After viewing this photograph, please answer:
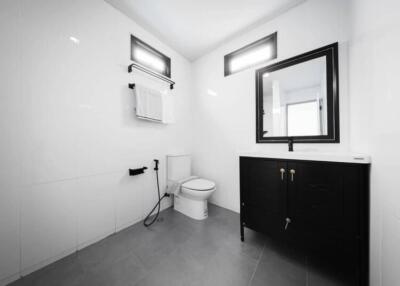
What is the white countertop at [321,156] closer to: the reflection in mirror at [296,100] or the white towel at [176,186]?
the reflection in mirror at [296,100]

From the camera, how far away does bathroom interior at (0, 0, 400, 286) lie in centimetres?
93

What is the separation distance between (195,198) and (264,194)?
2.86 ft

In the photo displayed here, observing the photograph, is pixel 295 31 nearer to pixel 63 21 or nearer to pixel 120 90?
pixel 120 90

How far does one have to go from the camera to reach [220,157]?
2135 mm

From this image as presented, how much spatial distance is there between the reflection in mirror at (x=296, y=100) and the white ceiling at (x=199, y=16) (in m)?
0.65

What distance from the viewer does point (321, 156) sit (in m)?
1.02

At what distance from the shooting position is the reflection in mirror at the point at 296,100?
1.41 m

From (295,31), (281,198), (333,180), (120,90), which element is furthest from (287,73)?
(120,90)

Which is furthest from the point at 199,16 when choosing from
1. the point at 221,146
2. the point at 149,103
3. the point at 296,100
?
the point at 221,146

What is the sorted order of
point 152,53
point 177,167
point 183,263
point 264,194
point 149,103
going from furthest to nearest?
point 177,167 → point 152,53 → point 149,103 → point 264,194 → point 183,263

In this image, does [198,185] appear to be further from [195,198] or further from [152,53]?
[152,53]

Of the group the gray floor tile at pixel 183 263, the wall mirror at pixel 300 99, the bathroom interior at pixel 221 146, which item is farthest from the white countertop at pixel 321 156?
the gray floor tile at pixel 183 263

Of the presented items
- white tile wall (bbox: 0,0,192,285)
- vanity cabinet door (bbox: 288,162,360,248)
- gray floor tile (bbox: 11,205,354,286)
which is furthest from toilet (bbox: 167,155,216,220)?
vanity cabinet door (bbox: 288,162,360,248)

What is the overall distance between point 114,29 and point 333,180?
8.14ft
